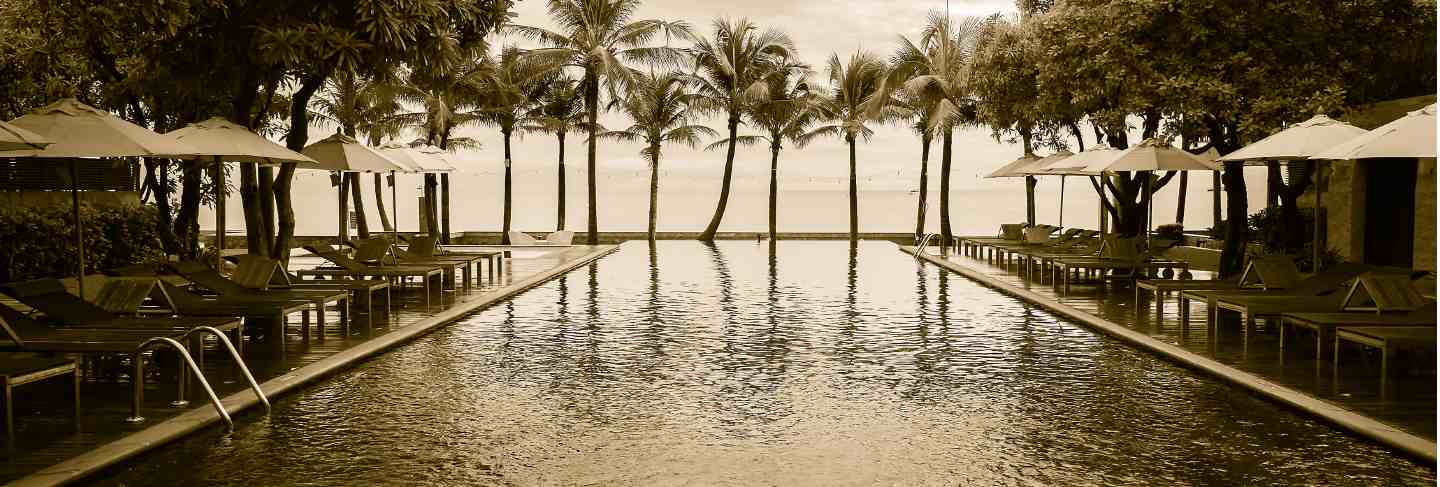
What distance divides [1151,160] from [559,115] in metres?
28.8

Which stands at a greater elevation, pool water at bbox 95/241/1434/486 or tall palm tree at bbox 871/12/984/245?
tall palm tree at bbox 871/12/984/245

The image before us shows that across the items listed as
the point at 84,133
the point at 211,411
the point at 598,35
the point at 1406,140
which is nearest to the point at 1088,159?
the point at 1406,140

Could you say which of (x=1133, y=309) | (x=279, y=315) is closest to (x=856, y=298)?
(x=1133, y=309)

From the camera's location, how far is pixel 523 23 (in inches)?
1550

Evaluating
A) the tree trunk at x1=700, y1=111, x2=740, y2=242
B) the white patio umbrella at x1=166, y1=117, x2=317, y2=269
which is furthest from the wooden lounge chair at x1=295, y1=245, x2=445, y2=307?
the tree trunk at x1=700, y1=111, x2=740, y2=242

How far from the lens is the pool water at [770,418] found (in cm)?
672

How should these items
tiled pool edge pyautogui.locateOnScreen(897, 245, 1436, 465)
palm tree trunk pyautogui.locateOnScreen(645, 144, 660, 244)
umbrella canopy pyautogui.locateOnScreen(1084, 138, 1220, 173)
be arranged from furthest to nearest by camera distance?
palm tree trunk pyautogui.locateOnScreen(645, 144, 660, 244), umbrella canopy pyautogui.locateOnScreen(1084, 138, 1220, 173), tiled pool edge pyautogui.locateOnScreen(897, 245, 1436, 465)

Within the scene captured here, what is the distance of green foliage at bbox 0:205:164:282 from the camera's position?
61.1 feet

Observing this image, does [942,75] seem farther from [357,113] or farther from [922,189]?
[357,113]

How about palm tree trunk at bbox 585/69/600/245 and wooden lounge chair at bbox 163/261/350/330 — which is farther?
palm tree trunk at bbox 585/69/600/245

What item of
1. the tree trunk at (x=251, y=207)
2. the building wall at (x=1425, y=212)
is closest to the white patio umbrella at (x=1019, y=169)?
the building wall at (x=1425, y=212)

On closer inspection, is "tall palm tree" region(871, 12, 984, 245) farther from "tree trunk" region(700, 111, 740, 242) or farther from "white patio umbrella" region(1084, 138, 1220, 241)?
"white patio umbrella" region(1084, 138, 1220, 241)

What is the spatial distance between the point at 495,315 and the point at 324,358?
489cm

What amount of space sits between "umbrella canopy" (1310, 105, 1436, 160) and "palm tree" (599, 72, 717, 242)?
32.9 m
